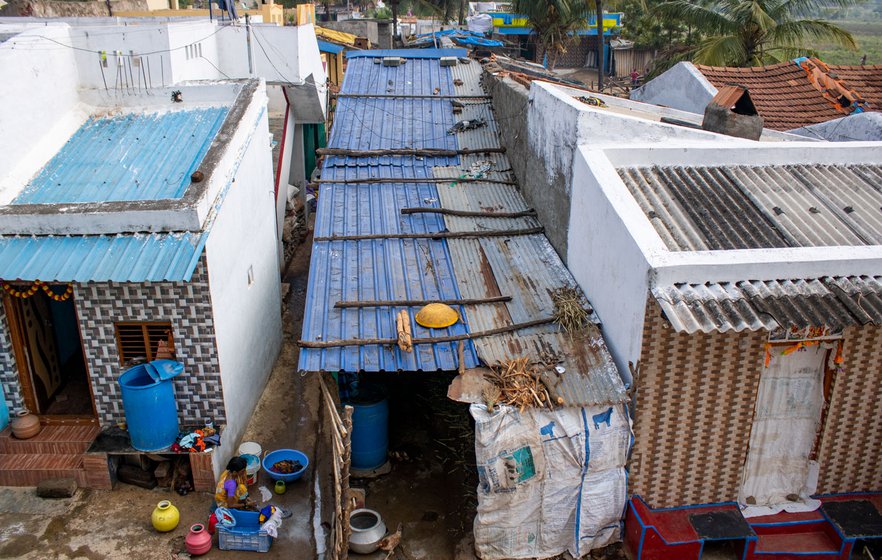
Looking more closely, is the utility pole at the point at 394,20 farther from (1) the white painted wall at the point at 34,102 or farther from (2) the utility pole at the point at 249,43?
(1) the white painted wall at the point at 34,102

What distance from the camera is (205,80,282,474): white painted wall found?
9508 mm

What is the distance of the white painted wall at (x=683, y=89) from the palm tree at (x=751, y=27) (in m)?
2.51

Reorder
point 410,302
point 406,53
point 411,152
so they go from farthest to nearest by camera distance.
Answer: point 406,53, point 411,152, point 410,302

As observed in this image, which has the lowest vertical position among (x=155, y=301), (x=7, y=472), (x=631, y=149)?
(x=7, y=472)

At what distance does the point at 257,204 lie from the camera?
39.3ft

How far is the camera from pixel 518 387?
27.1 feet

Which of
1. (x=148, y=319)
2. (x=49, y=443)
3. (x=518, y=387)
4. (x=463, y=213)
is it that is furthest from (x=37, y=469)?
(x=463, y=213)

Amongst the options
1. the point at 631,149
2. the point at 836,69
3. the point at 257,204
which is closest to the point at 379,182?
the point at 257,204

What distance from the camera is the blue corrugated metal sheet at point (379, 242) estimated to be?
8.91 metres

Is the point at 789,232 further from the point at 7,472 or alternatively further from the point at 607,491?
the point at 7,472

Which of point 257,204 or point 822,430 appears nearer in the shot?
point 822,430

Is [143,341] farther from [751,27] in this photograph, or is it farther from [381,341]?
[751,27]

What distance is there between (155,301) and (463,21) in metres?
48.1

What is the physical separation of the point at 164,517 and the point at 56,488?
1645 millimetres
